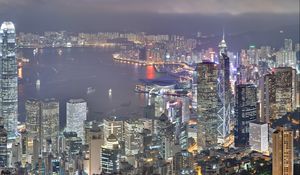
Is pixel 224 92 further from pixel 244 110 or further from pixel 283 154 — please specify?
pixel 283 154

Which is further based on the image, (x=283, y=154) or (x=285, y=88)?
(x=285, y=88)

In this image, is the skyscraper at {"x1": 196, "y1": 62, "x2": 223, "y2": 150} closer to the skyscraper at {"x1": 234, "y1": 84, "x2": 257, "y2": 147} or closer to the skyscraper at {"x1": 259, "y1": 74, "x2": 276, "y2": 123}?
the skyscraper at {"x1": 234, "y1": 84, "x2": 257, "y2": 147}

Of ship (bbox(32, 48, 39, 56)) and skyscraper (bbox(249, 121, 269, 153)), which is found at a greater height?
ship (bbox(32, 48, 39, 56))

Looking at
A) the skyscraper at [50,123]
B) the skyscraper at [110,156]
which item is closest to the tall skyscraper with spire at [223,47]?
the skyscraper at [110,156]

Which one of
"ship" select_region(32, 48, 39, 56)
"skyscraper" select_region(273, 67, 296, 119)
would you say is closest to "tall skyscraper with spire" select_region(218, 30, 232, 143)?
"skyscraper" select_region(273, 67, 296, 119)

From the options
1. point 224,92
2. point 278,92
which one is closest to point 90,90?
point 224,92

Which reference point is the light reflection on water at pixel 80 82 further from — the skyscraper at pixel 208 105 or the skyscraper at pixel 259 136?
the skyscraper at pixel 259 136

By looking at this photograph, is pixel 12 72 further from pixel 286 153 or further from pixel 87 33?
pixel 286 153
